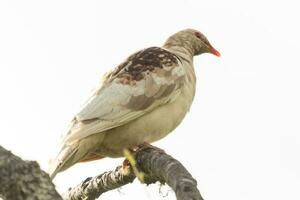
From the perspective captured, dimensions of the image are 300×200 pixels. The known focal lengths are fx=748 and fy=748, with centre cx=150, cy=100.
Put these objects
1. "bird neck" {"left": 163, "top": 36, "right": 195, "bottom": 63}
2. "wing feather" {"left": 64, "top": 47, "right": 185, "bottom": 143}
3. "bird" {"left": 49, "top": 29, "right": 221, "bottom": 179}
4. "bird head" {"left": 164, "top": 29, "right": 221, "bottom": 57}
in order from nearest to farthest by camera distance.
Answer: "bird" {"left": 49, "top": 29, "right": 221, "bottom": 179} → "wing feather" {"left": 64, "top": 47, "right": 185, "bottom": 143} → "bird neck" {"left": 163, "top": 36, "right": 195, "bottom": 63} → "bird head" {"left": 164, "top": 29, "right": 221, "bottom": 57}

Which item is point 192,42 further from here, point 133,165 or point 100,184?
point 133,165

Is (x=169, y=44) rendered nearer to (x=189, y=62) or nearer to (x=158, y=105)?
(x=189, y=62)

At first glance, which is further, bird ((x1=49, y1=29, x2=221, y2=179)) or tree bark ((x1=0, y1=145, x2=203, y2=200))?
bird ((x1=49, y1=29, x2=221, y2=179))

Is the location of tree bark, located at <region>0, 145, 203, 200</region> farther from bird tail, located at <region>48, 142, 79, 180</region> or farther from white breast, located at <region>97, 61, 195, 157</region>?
white breast, located at <region>97, 61, 195, 157</region>

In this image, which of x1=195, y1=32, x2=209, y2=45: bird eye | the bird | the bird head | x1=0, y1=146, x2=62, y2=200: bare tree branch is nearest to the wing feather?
the bird

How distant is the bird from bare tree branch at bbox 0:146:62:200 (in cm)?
249

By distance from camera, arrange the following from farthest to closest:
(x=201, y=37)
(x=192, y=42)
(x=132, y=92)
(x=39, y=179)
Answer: (x=201, y=37) → (x=192, y=42) → (x=132, y=92) → (x=39, y=179)

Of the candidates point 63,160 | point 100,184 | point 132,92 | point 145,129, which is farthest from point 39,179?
point 132,92

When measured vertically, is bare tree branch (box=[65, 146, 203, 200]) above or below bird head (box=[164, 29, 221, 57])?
below

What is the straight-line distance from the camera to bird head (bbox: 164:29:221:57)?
8.42m

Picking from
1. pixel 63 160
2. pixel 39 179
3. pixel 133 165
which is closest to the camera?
pixel 39 179

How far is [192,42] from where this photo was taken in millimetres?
8602

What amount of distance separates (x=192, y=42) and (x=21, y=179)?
555 centimetres

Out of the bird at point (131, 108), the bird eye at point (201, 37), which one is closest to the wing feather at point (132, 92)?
the bird at point (131, 108)
